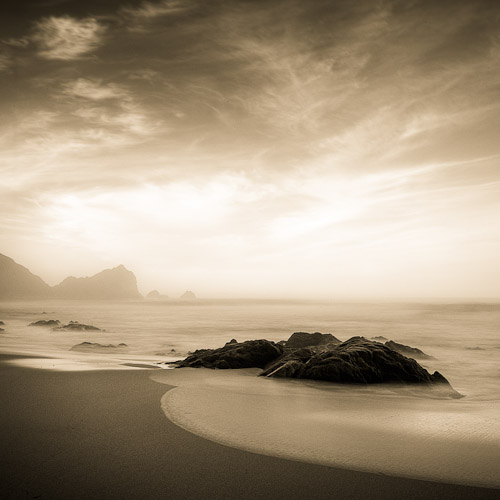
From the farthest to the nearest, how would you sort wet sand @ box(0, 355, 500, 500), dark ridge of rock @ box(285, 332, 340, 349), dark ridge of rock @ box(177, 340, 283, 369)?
dark ridge of rock @ box(285, 332, 340, 349) < dark ridge of rock @ box(177, 340, 283, 369) < wet sand @ box(0, 355, 500, 500)

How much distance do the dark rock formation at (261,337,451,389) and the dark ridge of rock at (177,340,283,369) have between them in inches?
39.7

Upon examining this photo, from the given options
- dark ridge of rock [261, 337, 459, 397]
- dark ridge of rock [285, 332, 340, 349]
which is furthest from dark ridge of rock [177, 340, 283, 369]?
dark ridge of rock [285, 332, 340, 349]

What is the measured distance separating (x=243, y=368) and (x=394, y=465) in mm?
5636

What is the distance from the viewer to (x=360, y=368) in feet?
23.5

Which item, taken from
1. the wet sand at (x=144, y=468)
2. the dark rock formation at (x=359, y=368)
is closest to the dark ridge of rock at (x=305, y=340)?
the dark rock formation at (x=359, y=368)

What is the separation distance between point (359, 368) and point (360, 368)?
3 cm

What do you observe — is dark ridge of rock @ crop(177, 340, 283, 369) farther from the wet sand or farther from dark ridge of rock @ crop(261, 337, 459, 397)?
the wet sand

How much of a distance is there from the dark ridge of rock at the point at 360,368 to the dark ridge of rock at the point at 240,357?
1008 mm

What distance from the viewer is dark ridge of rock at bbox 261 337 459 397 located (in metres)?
7.05

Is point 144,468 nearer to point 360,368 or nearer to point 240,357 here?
point 360,368

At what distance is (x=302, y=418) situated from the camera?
181 inches

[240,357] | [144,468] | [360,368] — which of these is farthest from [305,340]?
[144,468]

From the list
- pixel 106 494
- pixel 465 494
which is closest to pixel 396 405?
pixel 465 494

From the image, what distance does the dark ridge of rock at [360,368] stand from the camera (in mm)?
7051
